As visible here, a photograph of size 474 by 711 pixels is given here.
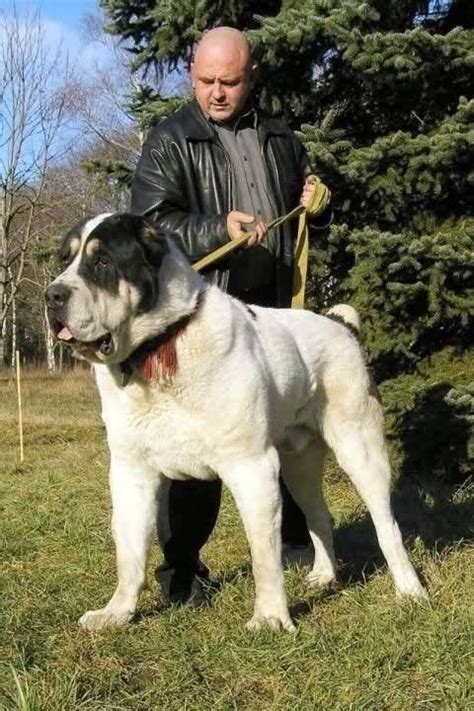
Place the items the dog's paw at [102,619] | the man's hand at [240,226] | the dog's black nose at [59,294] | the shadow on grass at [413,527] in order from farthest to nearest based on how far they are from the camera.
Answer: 1. the shadow on grass at [413,527]
2. the man's hand at [240,226]
3. the dog's paw at [102,619]
4. the dog's black nose at [59,294]

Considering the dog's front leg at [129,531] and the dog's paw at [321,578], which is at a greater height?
the dog's front leg at [129,531]

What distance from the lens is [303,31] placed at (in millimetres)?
5820

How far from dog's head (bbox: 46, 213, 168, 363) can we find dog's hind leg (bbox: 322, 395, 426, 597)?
122 centimetres

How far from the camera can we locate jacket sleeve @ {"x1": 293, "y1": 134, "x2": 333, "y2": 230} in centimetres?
429

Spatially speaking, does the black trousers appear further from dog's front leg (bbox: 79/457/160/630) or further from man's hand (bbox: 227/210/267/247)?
man's hand (bbox: 227/210/267/247)

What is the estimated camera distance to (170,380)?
127 inches

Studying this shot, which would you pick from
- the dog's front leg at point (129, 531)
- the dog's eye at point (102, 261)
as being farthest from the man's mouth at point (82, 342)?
the dog's front leg at point (129, 531)

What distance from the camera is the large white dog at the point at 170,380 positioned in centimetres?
305

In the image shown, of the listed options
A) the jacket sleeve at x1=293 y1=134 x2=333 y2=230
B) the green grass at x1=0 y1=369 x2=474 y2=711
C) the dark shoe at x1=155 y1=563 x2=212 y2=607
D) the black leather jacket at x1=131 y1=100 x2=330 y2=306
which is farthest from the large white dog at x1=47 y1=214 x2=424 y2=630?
the jacket sleeve at x1=293 y1=134 x2=333 y2=230

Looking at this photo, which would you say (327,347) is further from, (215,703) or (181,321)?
(215,703)

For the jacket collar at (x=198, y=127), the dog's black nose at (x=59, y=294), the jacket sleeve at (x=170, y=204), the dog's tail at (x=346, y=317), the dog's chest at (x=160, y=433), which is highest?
the jacket collar at (x=198, y=127)

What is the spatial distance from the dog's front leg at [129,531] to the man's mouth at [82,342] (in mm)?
541

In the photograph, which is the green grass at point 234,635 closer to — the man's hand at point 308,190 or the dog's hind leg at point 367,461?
the dog's hind leg at point 367,461

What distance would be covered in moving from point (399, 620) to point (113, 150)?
2477cm
